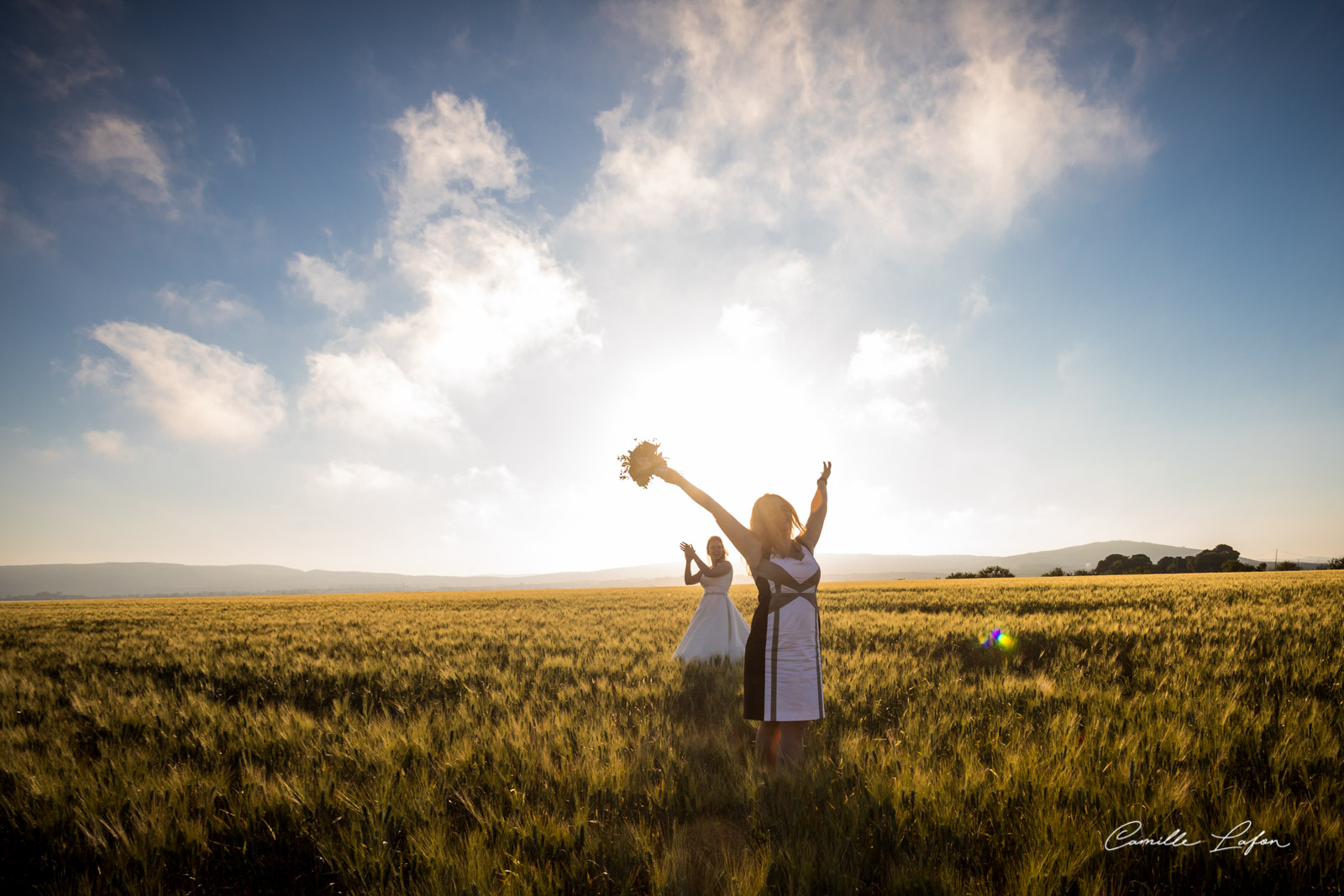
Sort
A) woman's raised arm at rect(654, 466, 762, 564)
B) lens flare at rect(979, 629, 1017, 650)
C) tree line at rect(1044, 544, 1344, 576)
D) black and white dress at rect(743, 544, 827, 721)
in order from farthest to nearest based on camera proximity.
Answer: tree line at rect(1044, 544, 1344, 576) < lens flare at rect(979, 629, 1017, 650) < black and white dress at rect(743, 544, 827, 721) < woman's raised arm at rect(654, 466, 762, 564)

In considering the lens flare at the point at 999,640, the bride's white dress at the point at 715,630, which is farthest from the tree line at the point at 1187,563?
the bride's white dress at the point at 715,630

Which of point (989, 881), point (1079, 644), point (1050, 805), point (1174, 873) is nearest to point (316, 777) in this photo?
point (989, 881)

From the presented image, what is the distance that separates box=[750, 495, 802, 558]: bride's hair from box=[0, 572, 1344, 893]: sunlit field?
1477 mm

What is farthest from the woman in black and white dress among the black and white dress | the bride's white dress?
the bride's white dress

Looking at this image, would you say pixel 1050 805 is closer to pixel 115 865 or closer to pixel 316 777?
pixel 316 777

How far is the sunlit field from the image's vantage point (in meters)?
2.51

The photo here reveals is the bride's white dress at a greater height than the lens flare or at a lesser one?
greater

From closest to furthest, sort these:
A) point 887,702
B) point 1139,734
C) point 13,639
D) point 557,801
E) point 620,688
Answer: point 557,801 < point 1139,734 < point 887,702 < point 620,688 < point 13,639

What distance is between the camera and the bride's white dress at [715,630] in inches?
324

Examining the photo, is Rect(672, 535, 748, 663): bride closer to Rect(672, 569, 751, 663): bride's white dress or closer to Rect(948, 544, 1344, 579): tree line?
Rect(672, 569, 751, 663): bride's white dress

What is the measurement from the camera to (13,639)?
14.4 meters

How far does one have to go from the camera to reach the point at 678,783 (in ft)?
11.5

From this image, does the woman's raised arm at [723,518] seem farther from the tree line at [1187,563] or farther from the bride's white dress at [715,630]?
the tree line at [1187,563]

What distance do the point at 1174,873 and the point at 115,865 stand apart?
5086mm
